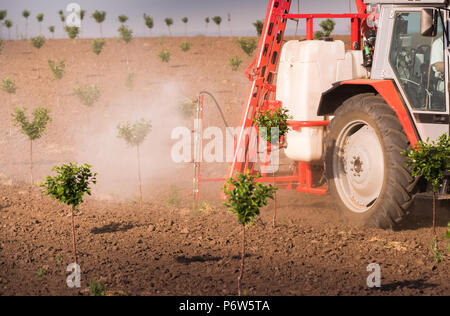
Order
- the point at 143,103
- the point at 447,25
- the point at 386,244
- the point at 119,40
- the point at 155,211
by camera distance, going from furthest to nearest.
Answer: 1. the point at 119,40
2. the point at 143,103
3. the point at 155,211
4. the point at 386,244
5. the point at 447,25

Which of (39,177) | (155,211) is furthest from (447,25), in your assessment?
(39,177)

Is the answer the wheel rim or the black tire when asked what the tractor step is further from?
the wheel rim

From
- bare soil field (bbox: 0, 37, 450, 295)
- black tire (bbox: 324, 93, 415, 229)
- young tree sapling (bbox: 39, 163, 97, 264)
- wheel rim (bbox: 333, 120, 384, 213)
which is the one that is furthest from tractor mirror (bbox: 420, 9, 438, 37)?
young tree sapling (bbox: 39, 163, 97, 264)

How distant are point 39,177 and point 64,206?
461cm

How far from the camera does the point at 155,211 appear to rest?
8.23 m

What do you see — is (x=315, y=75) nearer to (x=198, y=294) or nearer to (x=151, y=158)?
(x=198, y=294)

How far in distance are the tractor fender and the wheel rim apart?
504 mm

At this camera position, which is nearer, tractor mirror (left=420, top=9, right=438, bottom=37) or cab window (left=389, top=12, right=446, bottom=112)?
tractor mirror (left=420, top=9, right=438, bottom=37)

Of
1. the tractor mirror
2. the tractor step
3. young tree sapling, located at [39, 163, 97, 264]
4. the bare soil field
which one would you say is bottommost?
the bare soil field

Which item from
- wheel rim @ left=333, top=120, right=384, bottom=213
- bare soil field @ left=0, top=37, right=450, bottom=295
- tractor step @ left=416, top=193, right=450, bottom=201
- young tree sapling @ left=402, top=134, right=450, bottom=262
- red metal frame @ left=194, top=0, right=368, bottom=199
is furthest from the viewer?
red metal frame @ left=194, top=0, right=368, bottom=199

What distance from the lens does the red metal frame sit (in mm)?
8047

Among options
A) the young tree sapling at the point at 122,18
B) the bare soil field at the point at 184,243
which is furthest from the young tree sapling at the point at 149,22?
the bare soil field at the point at 184,243

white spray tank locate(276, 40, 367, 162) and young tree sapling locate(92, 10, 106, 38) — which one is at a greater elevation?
young tree sapling locate(92, 10, 106, 38)

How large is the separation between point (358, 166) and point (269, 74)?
243 centimetres
